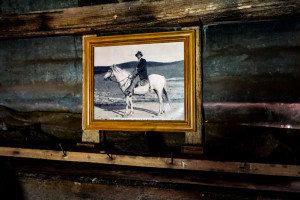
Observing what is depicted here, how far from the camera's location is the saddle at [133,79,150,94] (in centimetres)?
284

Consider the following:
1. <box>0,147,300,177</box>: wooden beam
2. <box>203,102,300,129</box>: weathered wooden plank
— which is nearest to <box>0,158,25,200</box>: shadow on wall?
<box>0,147,300,177</box>: wooden beam

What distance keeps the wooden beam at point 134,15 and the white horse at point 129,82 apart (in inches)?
22.8

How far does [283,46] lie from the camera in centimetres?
252

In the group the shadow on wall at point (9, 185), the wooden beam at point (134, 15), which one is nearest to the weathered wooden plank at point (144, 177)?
the shadow on wall at point (9, 185)

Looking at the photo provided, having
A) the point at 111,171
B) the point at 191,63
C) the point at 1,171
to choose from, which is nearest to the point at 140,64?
the point at 191,63

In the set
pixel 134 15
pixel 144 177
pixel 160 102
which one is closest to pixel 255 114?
pixel 160 102

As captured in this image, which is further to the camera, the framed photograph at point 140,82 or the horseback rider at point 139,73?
the horseback rider at point 139,73

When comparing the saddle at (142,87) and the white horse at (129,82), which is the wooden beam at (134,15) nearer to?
the white horse at (129,82)

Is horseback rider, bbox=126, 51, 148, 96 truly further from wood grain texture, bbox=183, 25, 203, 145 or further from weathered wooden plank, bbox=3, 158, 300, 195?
weathered wooden plank, bbox=3, 158, 300, 195

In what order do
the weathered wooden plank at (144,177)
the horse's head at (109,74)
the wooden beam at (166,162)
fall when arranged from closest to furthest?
1. the wooden beam at (166,162)
2. the weathered wooden plank at (144,177)
3. the horse's head at (109,74)

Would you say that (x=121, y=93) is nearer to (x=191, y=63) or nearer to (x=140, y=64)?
(x=140, y=64)

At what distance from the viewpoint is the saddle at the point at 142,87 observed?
9.33ft

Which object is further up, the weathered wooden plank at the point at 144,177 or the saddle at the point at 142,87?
the saddle at the point at 142,87

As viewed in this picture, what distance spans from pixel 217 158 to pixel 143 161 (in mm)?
830
